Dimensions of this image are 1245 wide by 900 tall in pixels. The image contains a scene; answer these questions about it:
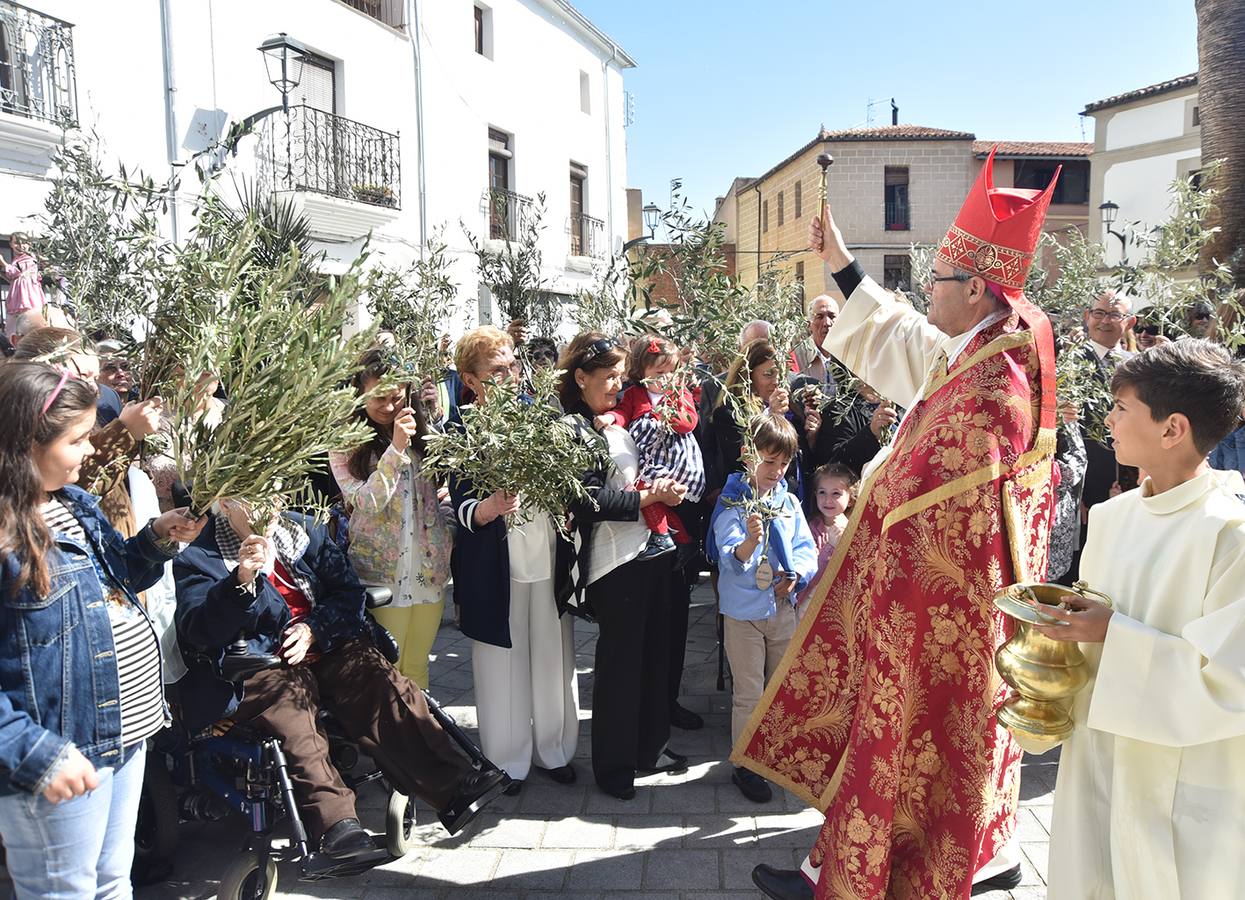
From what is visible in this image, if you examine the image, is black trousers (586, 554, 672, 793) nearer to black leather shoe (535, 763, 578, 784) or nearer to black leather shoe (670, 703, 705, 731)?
black leather shoe (535, 763, 578, 784)

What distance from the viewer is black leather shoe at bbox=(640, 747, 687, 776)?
3975 mm

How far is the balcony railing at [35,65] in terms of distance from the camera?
918 centimetres

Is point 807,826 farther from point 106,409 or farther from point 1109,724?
point 106,409

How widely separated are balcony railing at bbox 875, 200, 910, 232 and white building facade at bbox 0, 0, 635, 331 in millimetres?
12641

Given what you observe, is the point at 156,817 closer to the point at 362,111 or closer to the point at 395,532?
the point at 395,532

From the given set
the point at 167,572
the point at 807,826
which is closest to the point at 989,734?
the point at 807,826

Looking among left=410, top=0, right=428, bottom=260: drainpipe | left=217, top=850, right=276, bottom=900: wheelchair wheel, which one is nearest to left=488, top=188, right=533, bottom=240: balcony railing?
left=410, top=0, right=428, bottom=260: drainpipe

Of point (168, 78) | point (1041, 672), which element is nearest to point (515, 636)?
point (1041, 672)

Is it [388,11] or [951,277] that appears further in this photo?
[388,11]

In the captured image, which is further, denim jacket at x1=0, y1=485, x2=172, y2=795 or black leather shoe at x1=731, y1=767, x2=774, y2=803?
black leather shoe at x1=731, y1=767, x2=774, y2=803

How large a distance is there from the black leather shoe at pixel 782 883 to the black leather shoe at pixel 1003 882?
1.94 feet

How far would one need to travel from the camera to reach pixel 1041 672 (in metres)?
2.08

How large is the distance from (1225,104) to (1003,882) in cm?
804

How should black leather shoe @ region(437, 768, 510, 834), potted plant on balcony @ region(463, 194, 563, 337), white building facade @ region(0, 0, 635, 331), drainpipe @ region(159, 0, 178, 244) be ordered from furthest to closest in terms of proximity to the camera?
drainpipe @ region(159, 0, 178, 244), potted plant on balcony @ region(463, 194, 563, 337), white building facade @ region(0, 0, 635, 331), black leather shoe @ region(437, 768, 510, 834)
